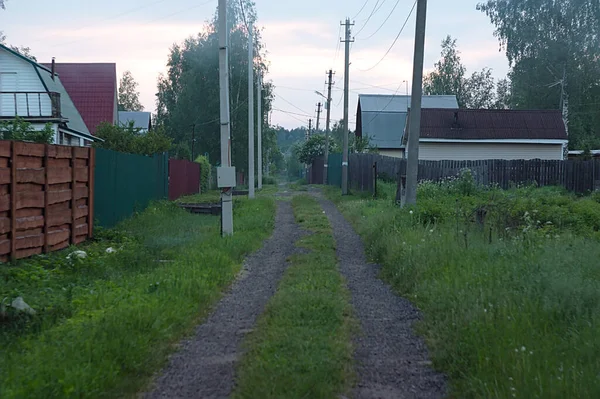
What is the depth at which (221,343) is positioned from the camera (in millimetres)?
6676

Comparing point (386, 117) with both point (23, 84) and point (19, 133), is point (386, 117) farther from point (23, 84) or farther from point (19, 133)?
point (19, 133)

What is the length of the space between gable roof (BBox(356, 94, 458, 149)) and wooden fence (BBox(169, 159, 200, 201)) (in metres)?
17.9

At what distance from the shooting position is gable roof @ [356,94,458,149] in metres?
50.3

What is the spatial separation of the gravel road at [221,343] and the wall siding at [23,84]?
17612mm

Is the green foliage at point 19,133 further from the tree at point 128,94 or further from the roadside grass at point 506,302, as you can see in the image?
the tree at point 128,94

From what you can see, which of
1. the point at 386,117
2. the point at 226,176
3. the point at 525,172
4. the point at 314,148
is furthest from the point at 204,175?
the point at 226,176

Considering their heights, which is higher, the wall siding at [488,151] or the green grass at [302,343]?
the wall siding at [488,151]

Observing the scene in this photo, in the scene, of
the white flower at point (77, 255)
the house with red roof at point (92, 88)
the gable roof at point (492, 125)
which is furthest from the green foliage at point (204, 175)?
the white flower at point (77, 255)

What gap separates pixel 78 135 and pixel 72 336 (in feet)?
77.0

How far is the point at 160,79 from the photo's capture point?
6594 cm

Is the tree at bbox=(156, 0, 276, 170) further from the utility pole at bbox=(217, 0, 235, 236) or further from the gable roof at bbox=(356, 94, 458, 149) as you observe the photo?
the utility pole at bbox=(217, 0, 235, 236)

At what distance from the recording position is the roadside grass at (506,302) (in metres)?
4.96

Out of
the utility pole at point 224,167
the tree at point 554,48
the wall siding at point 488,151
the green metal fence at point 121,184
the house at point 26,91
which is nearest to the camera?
the green metal fence at point 121,184

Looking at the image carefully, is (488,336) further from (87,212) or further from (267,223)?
(267,223)
